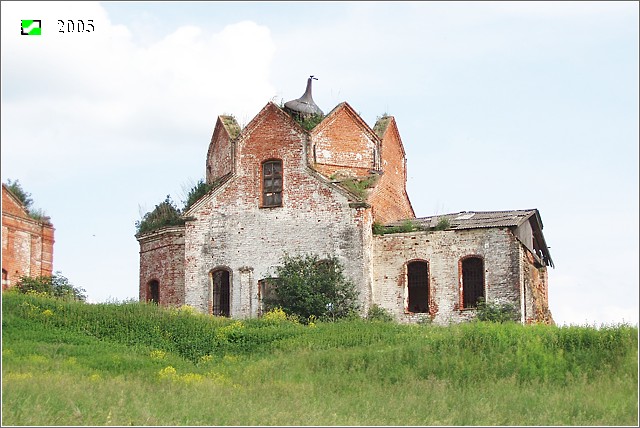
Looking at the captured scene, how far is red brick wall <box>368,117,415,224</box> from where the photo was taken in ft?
109

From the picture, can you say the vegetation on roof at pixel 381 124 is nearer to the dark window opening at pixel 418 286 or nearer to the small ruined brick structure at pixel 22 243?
the dark window opening at pixel 418 286

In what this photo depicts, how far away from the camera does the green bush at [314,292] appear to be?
29.7 m

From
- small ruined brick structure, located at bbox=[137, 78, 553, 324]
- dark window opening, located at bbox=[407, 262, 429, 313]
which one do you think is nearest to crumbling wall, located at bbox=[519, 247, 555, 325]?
small ruined brick structure, located at bbox=[137, 78, 553, 324]

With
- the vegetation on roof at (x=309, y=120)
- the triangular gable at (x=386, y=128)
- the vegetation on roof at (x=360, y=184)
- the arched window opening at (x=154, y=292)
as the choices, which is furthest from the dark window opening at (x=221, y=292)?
the triangular gable at (x=386, y=128)

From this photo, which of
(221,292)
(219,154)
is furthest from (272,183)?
(221,292)

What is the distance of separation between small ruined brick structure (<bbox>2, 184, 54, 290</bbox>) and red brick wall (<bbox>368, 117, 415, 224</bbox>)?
34.4 feet

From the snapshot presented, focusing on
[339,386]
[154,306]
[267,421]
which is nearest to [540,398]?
[339,386]

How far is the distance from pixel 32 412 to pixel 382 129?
21.1m

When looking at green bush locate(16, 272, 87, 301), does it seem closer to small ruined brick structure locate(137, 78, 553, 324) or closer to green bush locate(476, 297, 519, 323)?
small ruined brick structure locate(137, 78, 553, 324)

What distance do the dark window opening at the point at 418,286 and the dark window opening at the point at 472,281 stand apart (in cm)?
118

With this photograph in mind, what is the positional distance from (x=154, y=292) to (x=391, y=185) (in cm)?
924

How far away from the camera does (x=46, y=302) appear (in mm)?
26906

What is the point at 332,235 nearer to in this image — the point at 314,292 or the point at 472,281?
the point at 314,292

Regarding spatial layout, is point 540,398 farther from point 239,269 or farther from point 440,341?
point 239,269
